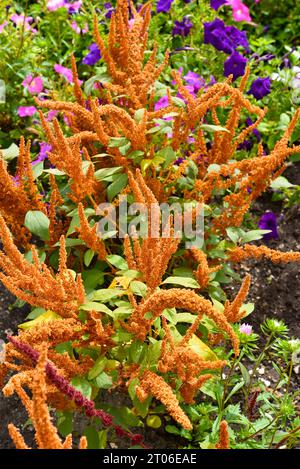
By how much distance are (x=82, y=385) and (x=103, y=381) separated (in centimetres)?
11

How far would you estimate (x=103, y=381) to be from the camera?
7.18ft

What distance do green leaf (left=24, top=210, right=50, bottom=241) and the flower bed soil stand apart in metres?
0.50

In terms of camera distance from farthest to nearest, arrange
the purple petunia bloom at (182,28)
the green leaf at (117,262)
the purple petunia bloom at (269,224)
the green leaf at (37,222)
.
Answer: the purple petunia bloom at (182,28)
the purple petunia bloom at (269,224)
the green leaf at (37,222)
the green leaf at (117,262)

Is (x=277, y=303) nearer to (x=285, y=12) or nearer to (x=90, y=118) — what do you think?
(x=90, y=118)

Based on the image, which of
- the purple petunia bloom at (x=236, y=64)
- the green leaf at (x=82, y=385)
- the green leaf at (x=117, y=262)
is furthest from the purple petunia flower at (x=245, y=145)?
the green leaf at (x=82, y=385)

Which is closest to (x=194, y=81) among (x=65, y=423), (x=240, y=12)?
(x=240, y=12)

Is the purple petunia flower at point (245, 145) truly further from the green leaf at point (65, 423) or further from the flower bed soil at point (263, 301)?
the green leaf at point (65, 423)

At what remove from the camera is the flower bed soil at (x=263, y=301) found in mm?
2477

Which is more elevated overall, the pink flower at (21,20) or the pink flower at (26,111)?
the pink flower at (21,20)

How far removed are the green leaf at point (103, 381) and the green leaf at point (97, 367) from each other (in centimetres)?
5

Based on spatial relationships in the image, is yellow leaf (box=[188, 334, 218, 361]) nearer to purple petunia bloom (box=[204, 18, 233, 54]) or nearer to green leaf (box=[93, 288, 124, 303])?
green leaf (box=[93, 288, 124, 303])
